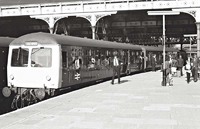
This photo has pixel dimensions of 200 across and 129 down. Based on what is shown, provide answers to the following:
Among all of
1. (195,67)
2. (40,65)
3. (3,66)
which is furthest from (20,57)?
(195,67)

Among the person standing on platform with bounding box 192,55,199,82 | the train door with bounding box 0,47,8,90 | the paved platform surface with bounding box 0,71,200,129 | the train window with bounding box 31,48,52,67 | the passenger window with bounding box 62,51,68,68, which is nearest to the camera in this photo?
the paved platform surface with bounding box 0,71,200,129

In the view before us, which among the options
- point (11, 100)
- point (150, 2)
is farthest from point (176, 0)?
point (11, 100)

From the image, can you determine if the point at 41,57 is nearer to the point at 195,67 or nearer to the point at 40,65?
the point at 40,65

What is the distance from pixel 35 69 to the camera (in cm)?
1209

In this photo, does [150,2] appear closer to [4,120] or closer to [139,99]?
[139,99]

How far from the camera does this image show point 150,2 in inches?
1183

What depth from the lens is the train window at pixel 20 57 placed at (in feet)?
40.6

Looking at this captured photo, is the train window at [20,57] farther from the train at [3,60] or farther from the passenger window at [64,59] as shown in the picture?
the passenger window at [64,59]

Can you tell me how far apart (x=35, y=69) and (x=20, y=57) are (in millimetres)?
945

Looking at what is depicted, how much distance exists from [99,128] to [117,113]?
165 centimetres

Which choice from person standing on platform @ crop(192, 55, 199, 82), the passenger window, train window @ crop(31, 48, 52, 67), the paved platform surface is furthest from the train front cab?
person standing on platform @ crop(192, 55, 199, 82)

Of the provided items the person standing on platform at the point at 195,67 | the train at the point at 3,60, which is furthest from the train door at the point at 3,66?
the person standing on platform at the point at 195,67

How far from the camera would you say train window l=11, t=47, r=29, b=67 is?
487 inches

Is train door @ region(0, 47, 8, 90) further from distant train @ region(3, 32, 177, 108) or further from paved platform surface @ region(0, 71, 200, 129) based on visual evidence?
paved platform surface @ region(0, 71, 200, 129)
